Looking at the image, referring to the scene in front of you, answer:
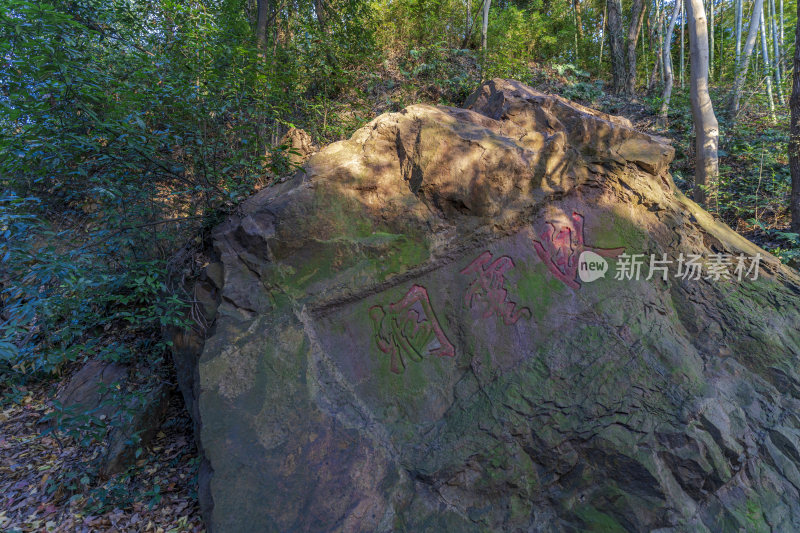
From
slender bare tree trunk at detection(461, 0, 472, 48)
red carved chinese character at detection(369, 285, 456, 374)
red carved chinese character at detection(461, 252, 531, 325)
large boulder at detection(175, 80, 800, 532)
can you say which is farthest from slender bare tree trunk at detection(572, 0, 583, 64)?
red carved chinese character at detection(369, 285, 456, 374)

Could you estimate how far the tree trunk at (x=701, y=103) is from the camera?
621 cm

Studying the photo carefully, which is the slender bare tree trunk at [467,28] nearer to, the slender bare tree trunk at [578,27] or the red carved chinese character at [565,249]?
the slender bare tree trunk at [578,27]

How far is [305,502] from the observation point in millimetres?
2729

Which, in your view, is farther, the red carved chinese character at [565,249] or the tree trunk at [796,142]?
Answer: the tree trunk at [796,142]

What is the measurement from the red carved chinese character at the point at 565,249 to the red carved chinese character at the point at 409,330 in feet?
4.06

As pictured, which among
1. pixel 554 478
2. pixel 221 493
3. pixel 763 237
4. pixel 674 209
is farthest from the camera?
pixel 763 237

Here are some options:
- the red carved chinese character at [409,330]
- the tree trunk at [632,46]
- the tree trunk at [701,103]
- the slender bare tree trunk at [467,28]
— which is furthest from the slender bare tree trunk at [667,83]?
the red carved chinese character at [409,330]

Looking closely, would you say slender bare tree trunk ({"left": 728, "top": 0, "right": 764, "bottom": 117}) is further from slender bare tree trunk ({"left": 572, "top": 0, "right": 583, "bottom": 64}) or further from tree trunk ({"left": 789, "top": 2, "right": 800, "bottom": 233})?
slender bare tree trunk ({"left": 572, "top": 0, "right": 583, "bottom": 64})

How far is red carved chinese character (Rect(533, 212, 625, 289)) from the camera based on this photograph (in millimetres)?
3777

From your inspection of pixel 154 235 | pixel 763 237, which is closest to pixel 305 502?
pixel 154 235

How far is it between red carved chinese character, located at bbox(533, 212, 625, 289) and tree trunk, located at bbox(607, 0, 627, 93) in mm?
10802

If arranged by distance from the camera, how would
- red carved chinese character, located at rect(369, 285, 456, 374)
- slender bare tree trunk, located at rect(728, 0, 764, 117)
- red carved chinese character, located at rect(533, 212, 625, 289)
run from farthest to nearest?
slender bare tree trunk, located at rect(728, 0, 764, 117) < red carved chinese character, located at rect(533, 212, 625, 289) < red carved chinese character, located at rect(369, 285, 456, 374)

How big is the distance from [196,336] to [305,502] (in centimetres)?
174

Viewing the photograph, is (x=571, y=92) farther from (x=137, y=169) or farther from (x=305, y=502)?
(x=305, y=502)
